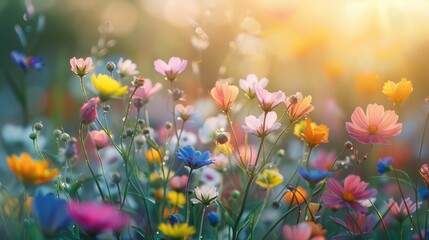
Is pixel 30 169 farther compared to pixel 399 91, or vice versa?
pixel 399 91

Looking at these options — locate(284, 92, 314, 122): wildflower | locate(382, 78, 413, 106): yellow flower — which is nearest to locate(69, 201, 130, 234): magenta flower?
locate(284, 92, 314, 122): wildflower

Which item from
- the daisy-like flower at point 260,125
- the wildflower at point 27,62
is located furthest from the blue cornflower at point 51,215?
the wildflower at point 27,62

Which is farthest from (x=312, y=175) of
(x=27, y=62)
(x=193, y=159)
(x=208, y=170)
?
(x=27, y=62)

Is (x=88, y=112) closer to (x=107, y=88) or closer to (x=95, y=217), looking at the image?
(x=107, y=88)

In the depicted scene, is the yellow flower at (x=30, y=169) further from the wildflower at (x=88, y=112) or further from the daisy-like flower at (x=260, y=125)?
the daisy-like flower at (x=260, y=125)

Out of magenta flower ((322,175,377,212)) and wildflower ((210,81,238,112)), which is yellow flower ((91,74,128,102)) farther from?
magenta flower ((322,175,377,212))

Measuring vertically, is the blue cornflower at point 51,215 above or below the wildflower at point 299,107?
below

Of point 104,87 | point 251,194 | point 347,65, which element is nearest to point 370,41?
point 347,65
